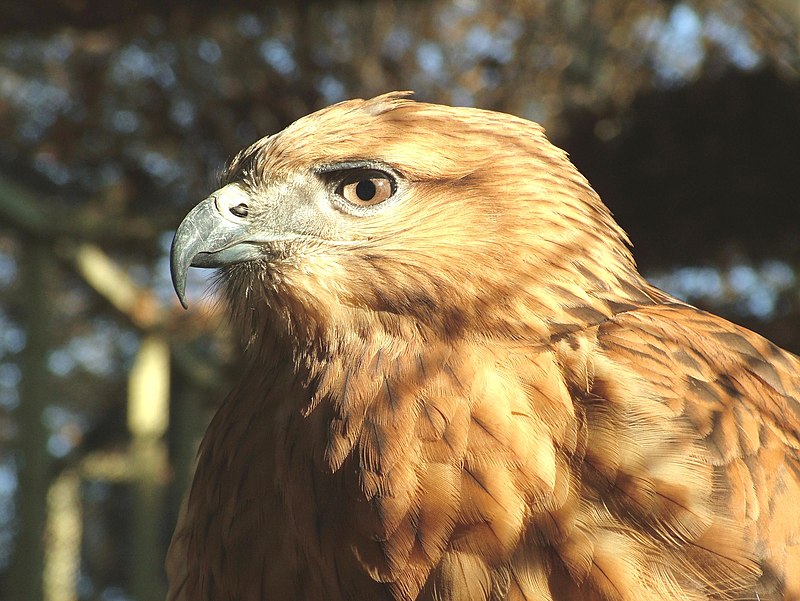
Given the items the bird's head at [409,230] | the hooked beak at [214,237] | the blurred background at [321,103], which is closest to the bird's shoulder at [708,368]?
the bird's head at [409,230]

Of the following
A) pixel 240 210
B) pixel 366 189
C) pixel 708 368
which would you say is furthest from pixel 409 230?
pixel 708 368

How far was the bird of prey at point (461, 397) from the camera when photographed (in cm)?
195

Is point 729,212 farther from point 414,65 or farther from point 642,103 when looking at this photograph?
point 414,65

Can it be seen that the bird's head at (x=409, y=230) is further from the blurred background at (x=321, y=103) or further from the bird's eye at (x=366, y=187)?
the blurred background at (x=321, y=103)

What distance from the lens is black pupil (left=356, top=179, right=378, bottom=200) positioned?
2.30 meters

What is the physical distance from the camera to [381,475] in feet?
6.65

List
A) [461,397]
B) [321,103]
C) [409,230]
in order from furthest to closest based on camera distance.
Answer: [321,103] < [409,230] < [461,397]

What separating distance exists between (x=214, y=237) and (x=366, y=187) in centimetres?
40

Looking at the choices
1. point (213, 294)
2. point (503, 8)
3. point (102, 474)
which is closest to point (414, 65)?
point (503, 8)

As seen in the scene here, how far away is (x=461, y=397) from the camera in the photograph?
206 centimetres

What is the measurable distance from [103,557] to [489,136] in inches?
334

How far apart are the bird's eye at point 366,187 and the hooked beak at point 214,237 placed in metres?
0.27

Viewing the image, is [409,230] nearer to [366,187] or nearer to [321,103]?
[366,187]

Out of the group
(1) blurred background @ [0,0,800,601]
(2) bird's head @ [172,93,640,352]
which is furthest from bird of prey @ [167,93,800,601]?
(1) blurred background @ [0,0,800,601]
